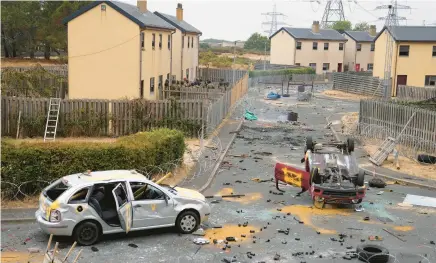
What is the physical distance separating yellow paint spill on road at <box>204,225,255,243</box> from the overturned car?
3.01m

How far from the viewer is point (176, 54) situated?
44.7 metres

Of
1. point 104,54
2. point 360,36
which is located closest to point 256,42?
point 360,36

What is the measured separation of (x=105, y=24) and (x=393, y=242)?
22.7m

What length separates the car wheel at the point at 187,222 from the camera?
13.8m

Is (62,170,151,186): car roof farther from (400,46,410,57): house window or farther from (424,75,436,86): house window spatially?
(424,75,436,86): house window

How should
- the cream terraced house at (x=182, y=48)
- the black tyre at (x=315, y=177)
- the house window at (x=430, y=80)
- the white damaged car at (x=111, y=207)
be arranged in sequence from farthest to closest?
the house window at (x=430, y=80), the cream terraced house at (x=182, y=48), the black tyre at (x=315, y=177), the white damaged car at (x=111, y=207)

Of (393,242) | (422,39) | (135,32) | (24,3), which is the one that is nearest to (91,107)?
(135,32)

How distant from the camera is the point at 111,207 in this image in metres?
13.5

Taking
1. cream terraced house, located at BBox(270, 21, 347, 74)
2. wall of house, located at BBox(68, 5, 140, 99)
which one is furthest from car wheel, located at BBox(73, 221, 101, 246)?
cream terraced house, located at BBox(270, 21, 347, 74)

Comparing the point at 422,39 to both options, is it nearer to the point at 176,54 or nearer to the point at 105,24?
the point at 176,54

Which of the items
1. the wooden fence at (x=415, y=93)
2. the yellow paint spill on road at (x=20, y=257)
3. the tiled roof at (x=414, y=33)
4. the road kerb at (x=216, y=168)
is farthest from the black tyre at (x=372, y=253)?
the tiled roof at (x=414, y=33)

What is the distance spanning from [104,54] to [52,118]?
21.6 ft

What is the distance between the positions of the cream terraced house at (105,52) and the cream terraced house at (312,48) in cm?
5024

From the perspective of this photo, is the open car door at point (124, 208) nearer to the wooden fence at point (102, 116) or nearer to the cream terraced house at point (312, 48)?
the wooden fence at point (102, 116)
